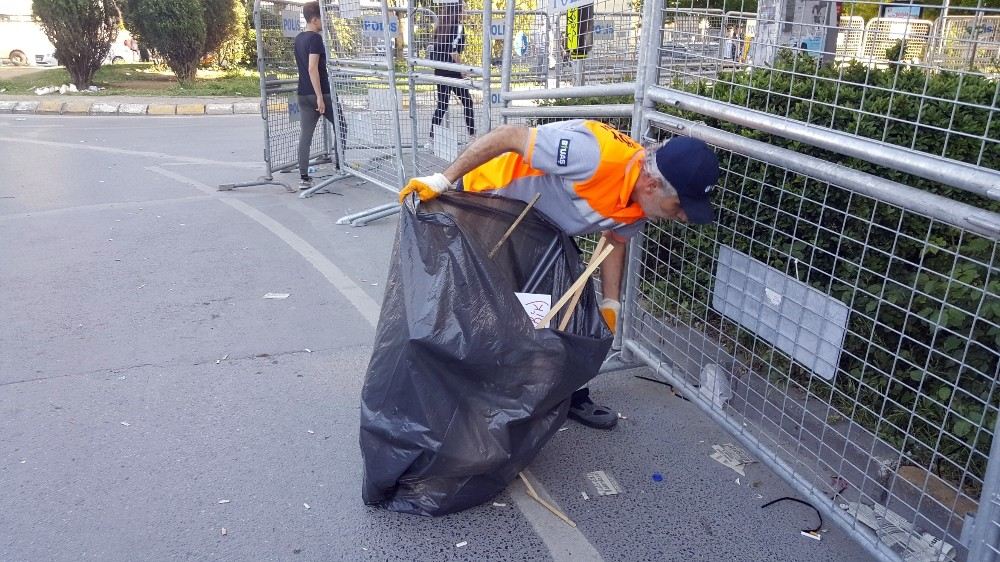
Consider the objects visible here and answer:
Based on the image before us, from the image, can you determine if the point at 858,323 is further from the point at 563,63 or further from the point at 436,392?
the point at 563,63

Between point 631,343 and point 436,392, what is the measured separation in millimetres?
1568

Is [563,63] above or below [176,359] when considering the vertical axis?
above

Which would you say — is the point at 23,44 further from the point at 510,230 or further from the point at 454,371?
the point at 454,371

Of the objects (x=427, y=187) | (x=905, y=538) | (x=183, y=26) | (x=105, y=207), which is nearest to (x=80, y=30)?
(x=183, y=26)

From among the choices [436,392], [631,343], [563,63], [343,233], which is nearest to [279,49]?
[343,233]

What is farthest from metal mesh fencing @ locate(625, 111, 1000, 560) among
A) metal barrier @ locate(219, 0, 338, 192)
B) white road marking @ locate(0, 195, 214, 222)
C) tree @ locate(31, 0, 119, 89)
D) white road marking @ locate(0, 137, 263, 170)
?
tree @ locate(31, 0, 119, 89)

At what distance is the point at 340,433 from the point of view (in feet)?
11.2

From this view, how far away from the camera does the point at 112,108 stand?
566 inches

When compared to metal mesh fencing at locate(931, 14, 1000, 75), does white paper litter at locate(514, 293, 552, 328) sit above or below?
below

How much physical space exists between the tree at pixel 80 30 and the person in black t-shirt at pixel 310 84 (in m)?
10.3

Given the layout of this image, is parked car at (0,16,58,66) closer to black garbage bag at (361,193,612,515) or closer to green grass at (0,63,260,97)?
green grass at (0,63,260,97)

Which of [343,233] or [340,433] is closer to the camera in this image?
[340,433]

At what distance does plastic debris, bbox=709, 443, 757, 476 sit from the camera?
10.7 ft

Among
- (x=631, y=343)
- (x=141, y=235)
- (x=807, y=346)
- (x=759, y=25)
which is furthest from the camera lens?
(x=141, y=235)
